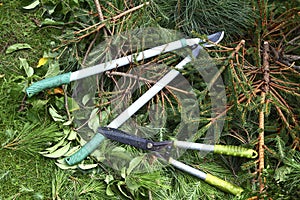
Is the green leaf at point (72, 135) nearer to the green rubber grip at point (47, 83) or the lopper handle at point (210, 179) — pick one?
the green rubber grip at point (47, 83)

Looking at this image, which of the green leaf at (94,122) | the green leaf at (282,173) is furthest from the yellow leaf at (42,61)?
the green leaf at (282,173)

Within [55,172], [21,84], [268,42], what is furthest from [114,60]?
[268,42]

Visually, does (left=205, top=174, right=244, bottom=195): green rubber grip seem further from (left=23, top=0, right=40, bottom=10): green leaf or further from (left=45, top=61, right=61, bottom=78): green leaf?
(left=23, top=0, right=40, bottom=10): green leaf

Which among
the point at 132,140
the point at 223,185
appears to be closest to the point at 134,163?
the point at 132,140

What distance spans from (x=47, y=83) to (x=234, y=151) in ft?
2.06

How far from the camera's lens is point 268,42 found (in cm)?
149

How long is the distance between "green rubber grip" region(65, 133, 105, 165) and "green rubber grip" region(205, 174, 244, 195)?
37 centimetres

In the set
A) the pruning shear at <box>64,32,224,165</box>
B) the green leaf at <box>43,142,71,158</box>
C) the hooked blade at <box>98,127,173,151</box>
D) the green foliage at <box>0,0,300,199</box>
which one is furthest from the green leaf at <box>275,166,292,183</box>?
the green leaf at <box>43,142,71,158</box>

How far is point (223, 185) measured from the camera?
1402mm

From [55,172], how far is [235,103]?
0.60m

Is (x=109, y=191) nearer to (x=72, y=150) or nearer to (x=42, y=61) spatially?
(x=72, y=150)

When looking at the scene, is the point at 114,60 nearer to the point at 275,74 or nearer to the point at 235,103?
the point at 235,103

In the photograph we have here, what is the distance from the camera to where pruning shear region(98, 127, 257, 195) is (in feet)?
4.47

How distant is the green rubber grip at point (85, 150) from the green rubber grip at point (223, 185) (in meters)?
0.37
